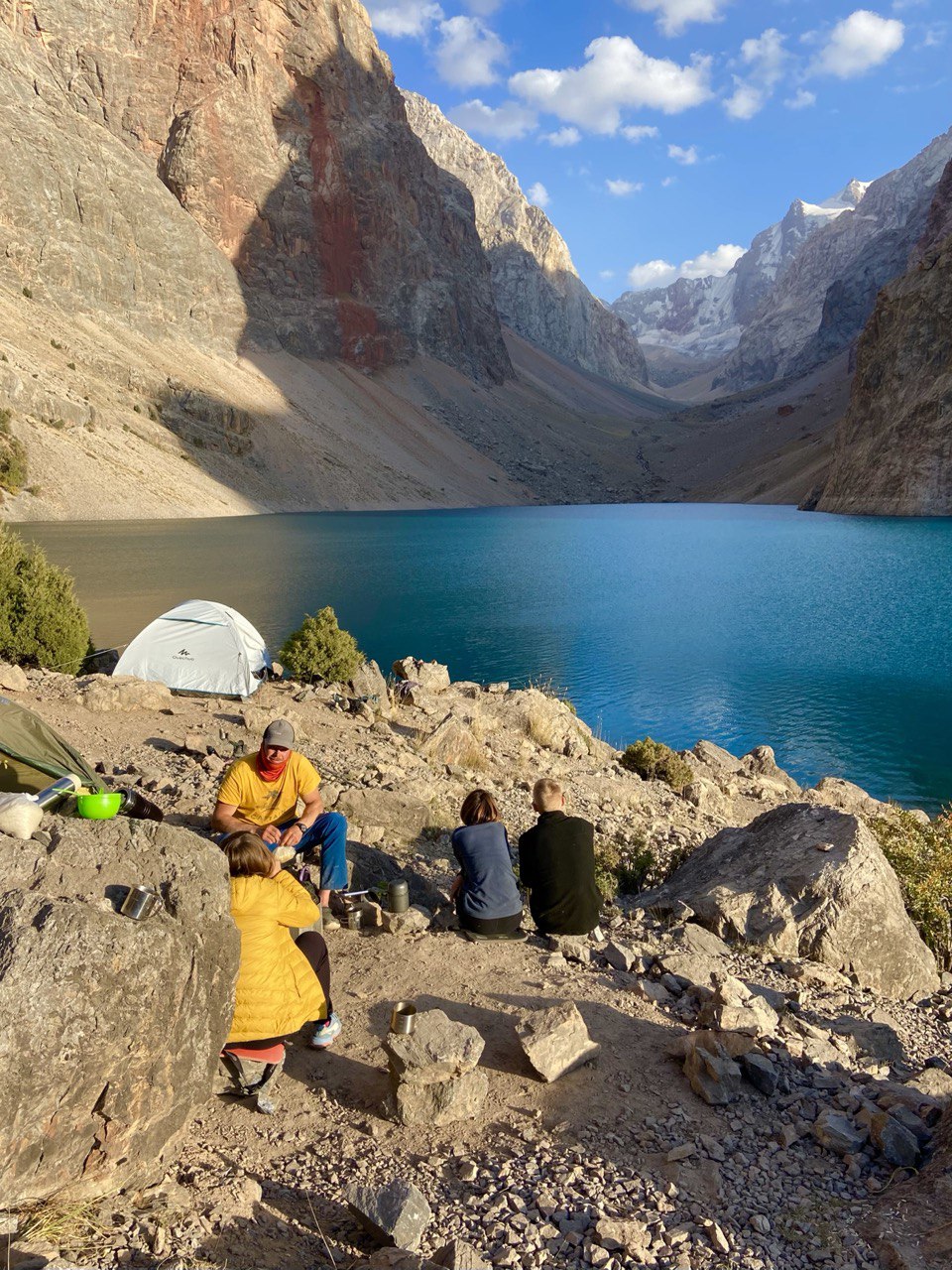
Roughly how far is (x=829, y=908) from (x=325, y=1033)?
15.6ft

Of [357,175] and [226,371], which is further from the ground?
[357,175]

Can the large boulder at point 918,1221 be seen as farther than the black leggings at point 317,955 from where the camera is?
No

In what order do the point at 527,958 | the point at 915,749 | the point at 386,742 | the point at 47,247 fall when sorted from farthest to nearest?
1. the point at 47,247
2. the point at 915,749
3. the point at 386,742
4. the point at 527,958

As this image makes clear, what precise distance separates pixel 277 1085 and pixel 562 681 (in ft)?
65.1

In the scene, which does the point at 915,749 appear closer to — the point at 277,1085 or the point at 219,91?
the point at 277,1085

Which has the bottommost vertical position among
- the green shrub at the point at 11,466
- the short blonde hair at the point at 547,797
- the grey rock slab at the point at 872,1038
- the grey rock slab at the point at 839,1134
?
the green shrub at the point at 11,466

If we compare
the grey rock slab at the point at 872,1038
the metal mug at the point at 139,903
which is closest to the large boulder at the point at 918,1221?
the grey rock slab at the point at 872,1038

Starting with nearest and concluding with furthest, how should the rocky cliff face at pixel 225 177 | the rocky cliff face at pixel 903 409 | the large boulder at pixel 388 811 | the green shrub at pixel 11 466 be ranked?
1. the large boulder at pixel 388 811
2. the green shrub at pixel 11 466
3. the rocky cliff face at pixel 903 409
4. the rocky cliff face at pixel 225 177

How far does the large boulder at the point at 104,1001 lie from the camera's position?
A: 3.49 metres

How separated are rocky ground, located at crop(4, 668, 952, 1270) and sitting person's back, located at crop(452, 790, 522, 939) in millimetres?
208

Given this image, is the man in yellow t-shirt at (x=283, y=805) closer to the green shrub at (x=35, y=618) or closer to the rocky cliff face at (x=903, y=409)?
the green shrub at (x=35, y=618)

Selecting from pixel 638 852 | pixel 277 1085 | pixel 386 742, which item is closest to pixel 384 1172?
pixel 277 1085

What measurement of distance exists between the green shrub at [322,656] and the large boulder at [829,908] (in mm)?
10099

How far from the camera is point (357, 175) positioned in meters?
121
